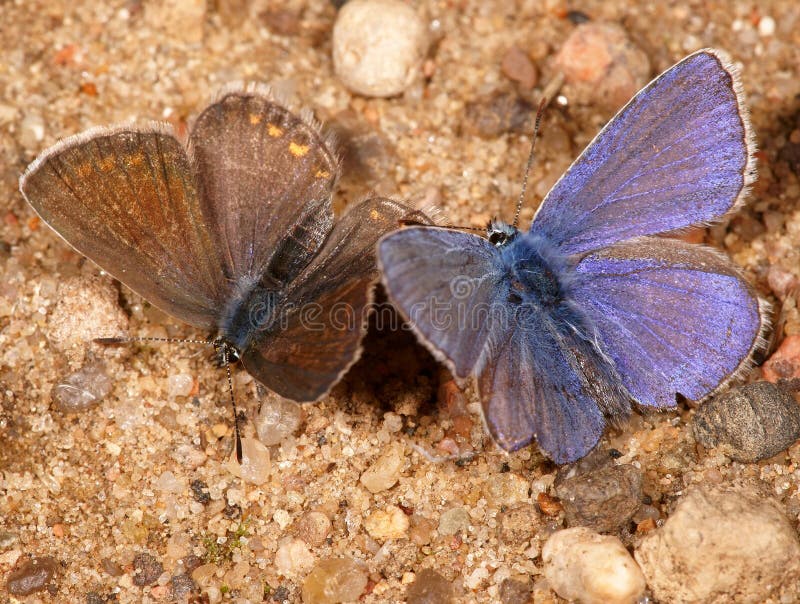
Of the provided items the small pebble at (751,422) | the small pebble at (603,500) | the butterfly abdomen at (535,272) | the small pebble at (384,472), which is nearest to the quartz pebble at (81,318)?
the small pebble at (384,472)

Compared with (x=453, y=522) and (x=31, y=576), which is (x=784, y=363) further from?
(x=31, y=576)

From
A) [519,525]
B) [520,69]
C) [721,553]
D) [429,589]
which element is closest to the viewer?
[721,553]

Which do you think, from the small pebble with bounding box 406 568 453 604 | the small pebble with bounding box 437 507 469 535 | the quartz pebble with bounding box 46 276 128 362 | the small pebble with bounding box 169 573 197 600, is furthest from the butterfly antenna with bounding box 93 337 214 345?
the small pebble with bounding box 406 568 453 604

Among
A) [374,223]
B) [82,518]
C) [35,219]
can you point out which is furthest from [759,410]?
[35,219]

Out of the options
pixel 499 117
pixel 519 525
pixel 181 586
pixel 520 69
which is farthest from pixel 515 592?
pixel 520 69

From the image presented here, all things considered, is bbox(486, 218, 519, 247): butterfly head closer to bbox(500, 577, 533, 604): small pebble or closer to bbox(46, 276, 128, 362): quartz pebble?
bbox(500, 577, 533, 604): small pebble

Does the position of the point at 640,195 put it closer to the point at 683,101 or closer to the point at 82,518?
the point at 683,101
